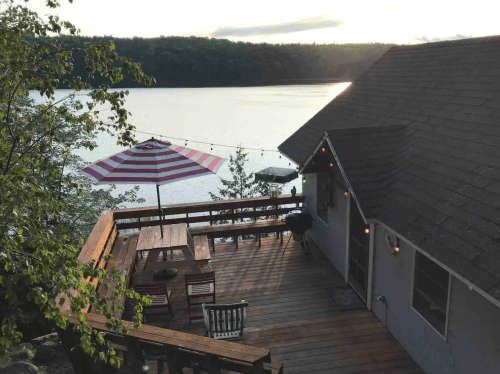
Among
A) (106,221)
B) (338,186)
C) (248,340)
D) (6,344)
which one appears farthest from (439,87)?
(6,344)

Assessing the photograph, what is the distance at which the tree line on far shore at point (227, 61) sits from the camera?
27453 millimetres

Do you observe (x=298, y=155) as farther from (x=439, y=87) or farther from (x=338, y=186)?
(x=439, y=87)

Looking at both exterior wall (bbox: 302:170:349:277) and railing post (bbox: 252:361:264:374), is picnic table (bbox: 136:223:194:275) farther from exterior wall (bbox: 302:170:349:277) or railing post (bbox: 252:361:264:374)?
railing post (bbox: 252:361:264:374)

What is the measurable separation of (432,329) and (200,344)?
9.88 feet

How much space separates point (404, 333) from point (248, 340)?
2.33 meters

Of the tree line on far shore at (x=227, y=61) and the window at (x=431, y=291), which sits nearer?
the window at (x=431, y=291)

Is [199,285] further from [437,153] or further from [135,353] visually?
[437,153]

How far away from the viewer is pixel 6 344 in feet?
8.99

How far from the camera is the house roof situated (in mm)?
4535

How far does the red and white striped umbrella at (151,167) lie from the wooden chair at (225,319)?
8.07 ft

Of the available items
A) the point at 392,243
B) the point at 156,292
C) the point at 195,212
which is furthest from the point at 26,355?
the point at 392,243

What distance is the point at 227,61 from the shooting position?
32.1 m

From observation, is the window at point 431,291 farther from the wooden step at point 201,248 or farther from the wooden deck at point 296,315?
the wooden step at point 201,248

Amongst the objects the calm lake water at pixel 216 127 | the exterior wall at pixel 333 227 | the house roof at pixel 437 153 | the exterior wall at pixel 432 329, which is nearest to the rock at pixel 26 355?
the exterior wall at pixel 333 227
